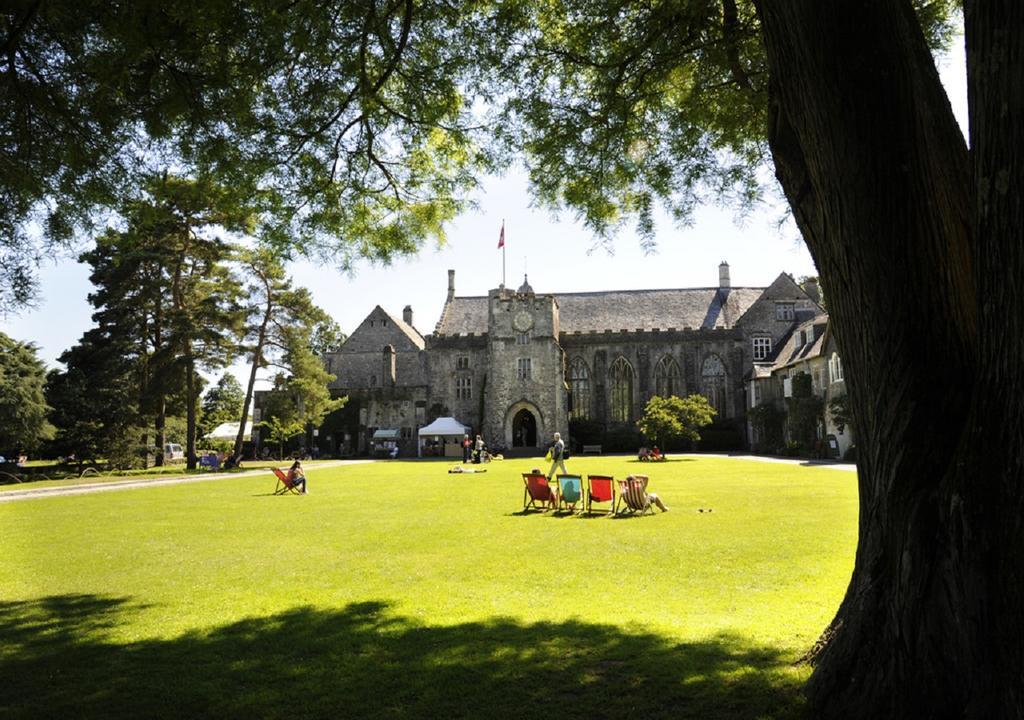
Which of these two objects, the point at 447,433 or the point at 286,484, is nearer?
the point at 286,484

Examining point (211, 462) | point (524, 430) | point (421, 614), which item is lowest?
point (211, 462)

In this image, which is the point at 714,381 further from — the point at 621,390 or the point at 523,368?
the point at 523,368

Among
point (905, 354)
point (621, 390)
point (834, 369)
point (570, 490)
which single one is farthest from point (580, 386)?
point (905, 354)

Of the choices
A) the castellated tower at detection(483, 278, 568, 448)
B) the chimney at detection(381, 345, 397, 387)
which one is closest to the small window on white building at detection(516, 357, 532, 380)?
the castellated tower at detection(483, 278, 568, 448)

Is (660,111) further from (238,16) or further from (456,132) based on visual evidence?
(238,16)

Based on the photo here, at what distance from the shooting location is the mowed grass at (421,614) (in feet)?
15.4

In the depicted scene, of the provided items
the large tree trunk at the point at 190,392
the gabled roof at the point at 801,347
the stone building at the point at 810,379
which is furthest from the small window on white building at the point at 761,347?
the large tree trunk at the point at 190,392

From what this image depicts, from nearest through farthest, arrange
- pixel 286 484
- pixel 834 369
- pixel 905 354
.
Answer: pixel 905 354
pixel 286 484
pixel 834 369

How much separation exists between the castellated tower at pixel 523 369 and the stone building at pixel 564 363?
74 mm

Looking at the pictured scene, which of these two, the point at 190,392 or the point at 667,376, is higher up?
the point at 667,376

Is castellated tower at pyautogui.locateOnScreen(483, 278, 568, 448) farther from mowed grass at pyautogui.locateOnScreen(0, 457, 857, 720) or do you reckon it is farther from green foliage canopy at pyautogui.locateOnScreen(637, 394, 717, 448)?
mowed grass at pyautogui.locateOnScreen(0, 457, 857, 720)

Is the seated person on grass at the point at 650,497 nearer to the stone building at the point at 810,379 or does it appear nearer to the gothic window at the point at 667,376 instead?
the stone building at the point at 810,379

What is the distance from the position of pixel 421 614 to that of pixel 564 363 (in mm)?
46580

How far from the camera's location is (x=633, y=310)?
185 ft
